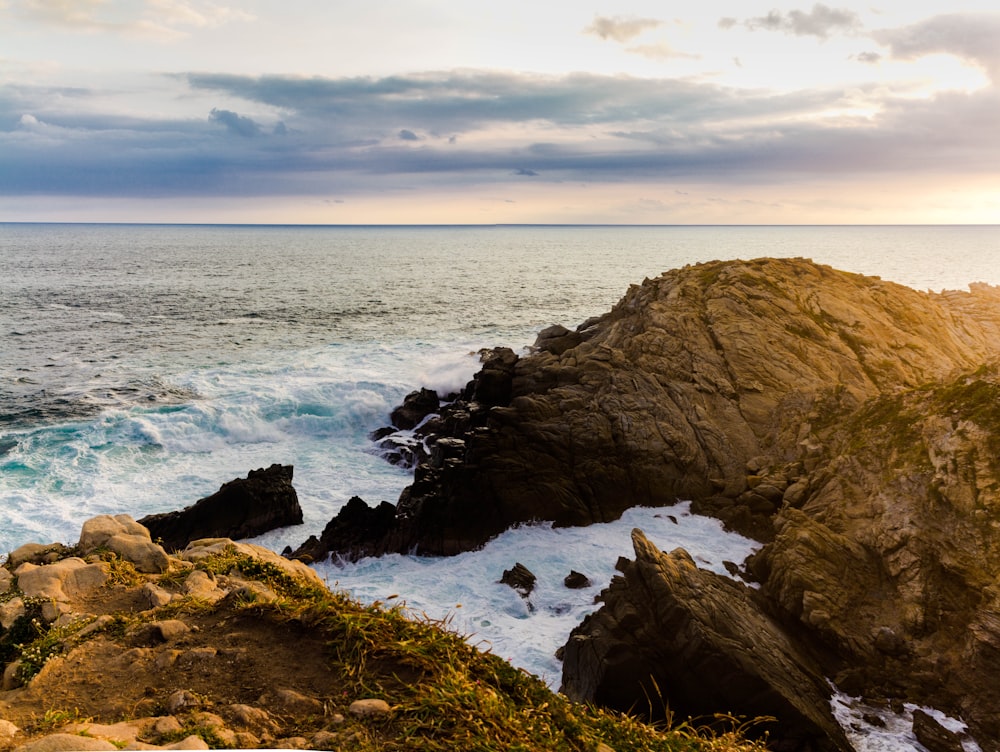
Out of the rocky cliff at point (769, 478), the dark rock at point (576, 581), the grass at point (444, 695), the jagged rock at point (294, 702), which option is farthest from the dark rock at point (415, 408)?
the jagged rock at point (294, 702)

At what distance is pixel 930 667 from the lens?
1495 centimetres

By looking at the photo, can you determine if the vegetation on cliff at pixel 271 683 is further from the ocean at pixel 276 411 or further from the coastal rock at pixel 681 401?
the coastal rock at pixel 681 401

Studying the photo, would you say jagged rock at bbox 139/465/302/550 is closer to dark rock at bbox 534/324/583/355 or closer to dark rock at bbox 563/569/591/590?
dark rock at bbox 563/569/591/590

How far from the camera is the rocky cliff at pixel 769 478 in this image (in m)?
14.4

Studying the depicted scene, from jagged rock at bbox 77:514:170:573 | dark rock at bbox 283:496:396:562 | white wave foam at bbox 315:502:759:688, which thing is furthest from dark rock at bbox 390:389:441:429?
jagged rock at bbox 77:514:170:573

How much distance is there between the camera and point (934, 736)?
1332cm

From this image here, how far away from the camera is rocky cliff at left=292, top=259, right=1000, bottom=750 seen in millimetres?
14383

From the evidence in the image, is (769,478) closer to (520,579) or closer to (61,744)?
(520,579)

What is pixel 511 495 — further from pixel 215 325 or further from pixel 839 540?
pixel 215 325

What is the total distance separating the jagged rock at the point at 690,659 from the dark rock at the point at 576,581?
4.14 meters

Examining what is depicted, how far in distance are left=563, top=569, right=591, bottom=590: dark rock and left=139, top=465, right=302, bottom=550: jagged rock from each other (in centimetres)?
1141

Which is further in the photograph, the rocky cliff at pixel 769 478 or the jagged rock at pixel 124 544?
the rocky cliff at pixel 769 478

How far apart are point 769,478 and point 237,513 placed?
2034cm

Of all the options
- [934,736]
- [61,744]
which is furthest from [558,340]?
[61,744]
